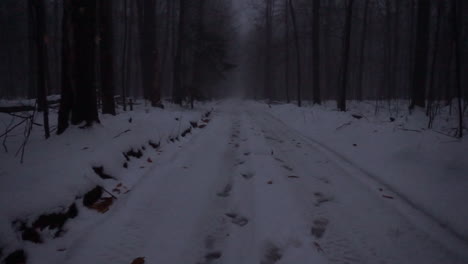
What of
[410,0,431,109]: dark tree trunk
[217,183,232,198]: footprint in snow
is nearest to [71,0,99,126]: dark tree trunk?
[217,183,232,198]: footprint in snow

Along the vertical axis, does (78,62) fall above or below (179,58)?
below

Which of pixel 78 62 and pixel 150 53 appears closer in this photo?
pixel 78 62

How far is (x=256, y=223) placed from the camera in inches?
96.5

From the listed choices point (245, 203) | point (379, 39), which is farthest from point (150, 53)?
point (379, 39)

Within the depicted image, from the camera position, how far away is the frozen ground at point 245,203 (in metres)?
2.07

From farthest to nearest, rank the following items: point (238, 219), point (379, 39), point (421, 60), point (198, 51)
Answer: point (379, 39)
point (198, 51)
point (421, 60)
point (238, 219)

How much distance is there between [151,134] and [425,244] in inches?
203

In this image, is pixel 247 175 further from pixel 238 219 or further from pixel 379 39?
pixel 379 39

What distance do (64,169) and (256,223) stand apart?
239cm

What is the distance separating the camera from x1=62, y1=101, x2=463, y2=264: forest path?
6.72ft

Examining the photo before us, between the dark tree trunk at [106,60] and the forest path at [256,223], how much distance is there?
476 centimetres

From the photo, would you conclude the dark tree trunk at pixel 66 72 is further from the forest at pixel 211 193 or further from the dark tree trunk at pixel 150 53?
the dark tree trunk at pixel 150 53

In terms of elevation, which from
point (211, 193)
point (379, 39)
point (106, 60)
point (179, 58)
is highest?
point (379, 39)

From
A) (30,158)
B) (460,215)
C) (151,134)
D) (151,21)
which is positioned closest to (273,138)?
(151,134)
